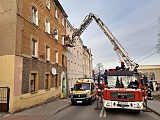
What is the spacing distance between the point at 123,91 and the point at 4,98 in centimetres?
801

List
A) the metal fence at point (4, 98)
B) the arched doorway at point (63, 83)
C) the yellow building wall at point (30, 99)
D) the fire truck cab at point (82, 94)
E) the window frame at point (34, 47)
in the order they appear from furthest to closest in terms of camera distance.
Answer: the arched doorway at point (63, 83) → the fire truck cab at point (82, 94) → the window frame at point (34, 47) → the yellow building wall at point (30, 99) → the metal fence at point (4, 98)

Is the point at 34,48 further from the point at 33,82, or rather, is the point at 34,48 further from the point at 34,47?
the point at 33,82

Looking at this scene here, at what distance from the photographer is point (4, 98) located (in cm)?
1265

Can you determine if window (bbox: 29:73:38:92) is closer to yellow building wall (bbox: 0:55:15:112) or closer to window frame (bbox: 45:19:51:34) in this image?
yellow building wall (bbox: 0:55:15:112)

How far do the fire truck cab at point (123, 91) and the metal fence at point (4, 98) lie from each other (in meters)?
6.50

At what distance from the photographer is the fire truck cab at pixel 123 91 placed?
11.6 metres

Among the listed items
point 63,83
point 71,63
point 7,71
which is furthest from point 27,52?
point 71,63

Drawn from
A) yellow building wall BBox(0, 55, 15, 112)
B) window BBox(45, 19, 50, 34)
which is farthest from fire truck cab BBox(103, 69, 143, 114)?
window BBox(45, 19, 50, 34)

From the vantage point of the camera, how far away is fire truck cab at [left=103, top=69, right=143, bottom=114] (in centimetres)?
1164

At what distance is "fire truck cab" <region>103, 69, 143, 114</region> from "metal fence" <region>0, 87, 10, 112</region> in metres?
6.50

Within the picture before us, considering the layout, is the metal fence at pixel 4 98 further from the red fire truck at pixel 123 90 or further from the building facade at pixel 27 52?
the red fire truck at pixel 123 90

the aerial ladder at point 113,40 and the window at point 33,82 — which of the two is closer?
the window at point 33,82

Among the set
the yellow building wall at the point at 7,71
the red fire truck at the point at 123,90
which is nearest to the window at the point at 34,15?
the yellow building wall at the point at 7,71

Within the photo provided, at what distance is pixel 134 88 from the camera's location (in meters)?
11.9
